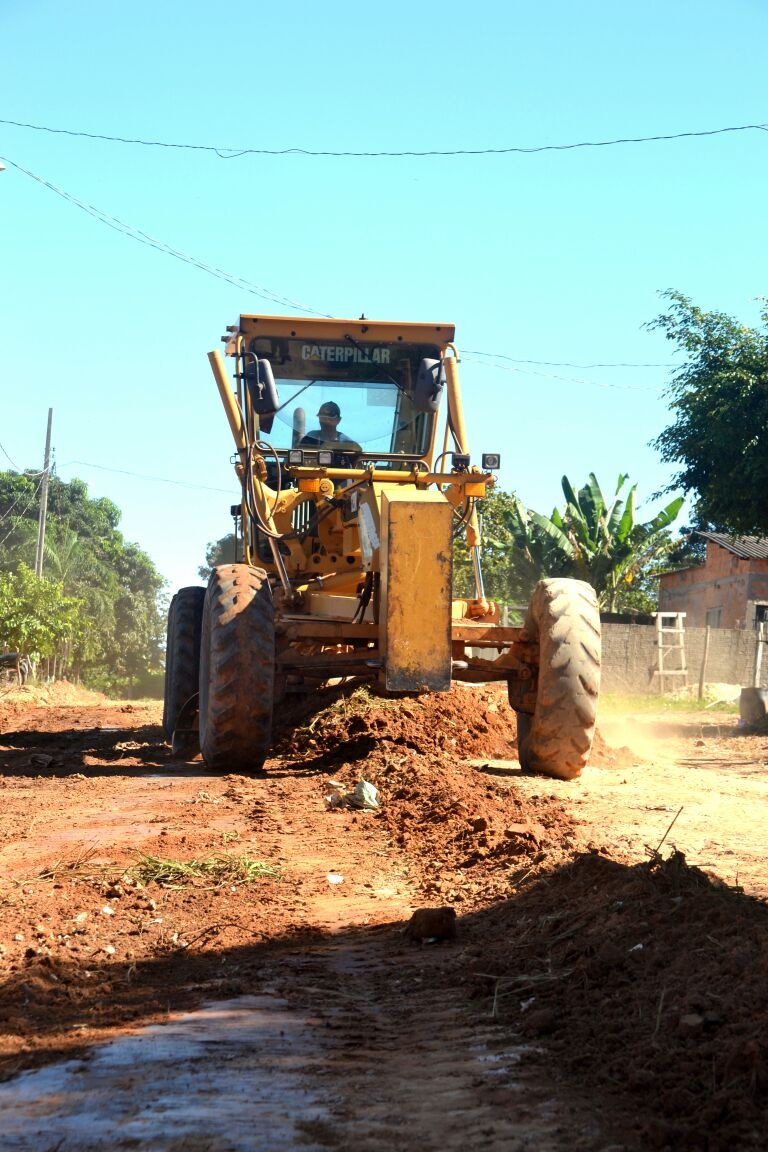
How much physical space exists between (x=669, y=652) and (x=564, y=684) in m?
20.3

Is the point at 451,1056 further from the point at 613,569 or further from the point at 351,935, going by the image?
the point at 613,569

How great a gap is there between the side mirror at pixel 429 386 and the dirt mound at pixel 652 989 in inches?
239

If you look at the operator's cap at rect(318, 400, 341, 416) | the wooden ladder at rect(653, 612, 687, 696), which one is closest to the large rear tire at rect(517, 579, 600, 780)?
the operator's cap at rect(318, 400, 341, 416)

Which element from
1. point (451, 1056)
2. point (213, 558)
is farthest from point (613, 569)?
point (213, 558)

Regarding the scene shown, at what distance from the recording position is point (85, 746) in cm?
1302

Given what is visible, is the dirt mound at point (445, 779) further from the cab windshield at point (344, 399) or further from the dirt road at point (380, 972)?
the cab windshield at point (344, 399)

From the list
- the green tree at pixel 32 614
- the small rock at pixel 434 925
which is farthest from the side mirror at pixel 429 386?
the green tree at pixel 32 614

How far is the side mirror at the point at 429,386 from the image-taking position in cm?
1084

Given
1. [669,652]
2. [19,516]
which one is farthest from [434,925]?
[19,516]

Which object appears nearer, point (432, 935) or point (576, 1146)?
point (576, 1146)

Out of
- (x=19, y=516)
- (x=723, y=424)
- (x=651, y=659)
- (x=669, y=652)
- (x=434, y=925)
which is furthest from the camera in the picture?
(x=19, y=516)

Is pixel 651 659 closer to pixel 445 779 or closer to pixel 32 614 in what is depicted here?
pixel 32 614

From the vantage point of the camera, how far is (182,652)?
1167 cm

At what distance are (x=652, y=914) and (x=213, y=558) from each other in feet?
215
